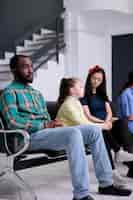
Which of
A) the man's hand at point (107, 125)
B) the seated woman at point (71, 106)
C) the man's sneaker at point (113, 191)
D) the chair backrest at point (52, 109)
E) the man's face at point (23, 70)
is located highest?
the man's face at point (23, 70)

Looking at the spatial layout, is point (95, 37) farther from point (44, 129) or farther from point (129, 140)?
point (44, 129)

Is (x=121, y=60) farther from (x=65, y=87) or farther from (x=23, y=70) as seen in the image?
(x=23, y=70)

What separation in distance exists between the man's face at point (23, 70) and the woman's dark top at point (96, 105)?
1152mm

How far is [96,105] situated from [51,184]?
979mm

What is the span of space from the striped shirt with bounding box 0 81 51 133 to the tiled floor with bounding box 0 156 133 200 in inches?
22.7

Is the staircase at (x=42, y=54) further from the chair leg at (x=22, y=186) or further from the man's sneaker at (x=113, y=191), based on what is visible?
the man's sneaker at (x=113, y=191)

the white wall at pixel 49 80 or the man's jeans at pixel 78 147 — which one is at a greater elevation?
the man's jeans at pixel 78 147

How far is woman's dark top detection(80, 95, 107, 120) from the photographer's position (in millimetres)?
4223

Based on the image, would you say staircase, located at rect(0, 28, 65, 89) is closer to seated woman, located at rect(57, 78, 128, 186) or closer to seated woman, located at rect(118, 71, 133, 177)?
seated woman, located at rect(118, 71, 133, 177)

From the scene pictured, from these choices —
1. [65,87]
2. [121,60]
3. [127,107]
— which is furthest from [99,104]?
[121,60]

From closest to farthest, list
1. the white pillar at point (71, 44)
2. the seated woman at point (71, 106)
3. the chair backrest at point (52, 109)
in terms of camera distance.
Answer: the seated woman at point (71, 106)
the chair backrest at point (52, 109)
the white pillar at point (71, 44)

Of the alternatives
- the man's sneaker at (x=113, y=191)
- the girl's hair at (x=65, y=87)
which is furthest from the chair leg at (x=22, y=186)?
the girl's hair at (x=65, y=87)

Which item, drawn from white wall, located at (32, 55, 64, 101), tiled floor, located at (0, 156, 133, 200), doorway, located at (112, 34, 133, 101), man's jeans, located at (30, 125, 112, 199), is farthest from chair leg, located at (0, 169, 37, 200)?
doorway, located at (112, 34, 133, 101)

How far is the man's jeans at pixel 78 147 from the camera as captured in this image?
283 centimetres
